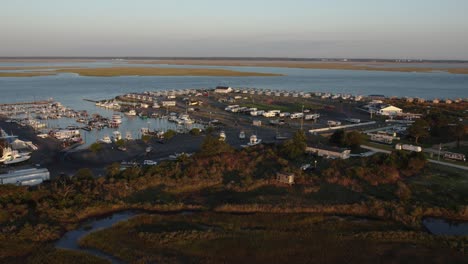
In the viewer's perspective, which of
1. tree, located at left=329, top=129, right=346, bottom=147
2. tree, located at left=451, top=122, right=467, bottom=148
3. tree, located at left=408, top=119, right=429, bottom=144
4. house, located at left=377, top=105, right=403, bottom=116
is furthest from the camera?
house, located at left=377, top=105, right=403, bottom=116

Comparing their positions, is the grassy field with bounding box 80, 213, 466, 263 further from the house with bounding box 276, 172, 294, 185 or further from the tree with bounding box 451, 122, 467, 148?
the tree with bounding box 451, 122, 467, 148

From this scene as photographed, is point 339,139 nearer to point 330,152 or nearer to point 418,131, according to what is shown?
point 330,152

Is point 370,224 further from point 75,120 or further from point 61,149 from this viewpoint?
point 75,120

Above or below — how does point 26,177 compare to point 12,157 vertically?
above

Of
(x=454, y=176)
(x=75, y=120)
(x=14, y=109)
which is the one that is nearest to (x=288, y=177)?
(x=454, y=176)

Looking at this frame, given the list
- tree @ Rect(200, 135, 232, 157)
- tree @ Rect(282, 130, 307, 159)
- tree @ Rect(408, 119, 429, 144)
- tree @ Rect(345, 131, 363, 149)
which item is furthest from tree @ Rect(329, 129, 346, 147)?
tree @ Rect(200, 135, 232, 157)

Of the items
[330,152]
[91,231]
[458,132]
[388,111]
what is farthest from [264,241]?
[388,111]

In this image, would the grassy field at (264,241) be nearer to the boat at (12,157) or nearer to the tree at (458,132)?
the boat at (12,157)
